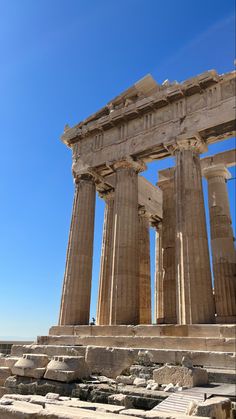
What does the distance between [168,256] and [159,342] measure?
9.91 meters

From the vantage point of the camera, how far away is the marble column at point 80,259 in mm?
17484

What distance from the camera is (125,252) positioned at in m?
16.7

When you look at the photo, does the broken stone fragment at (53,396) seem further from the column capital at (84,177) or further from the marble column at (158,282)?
the marble column at (158,282)

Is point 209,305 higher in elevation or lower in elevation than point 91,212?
lower

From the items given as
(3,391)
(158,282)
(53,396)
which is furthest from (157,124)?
(3,391)

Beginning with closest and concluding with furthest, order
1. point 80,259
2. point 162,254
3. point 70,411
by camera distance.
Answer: point 70,411
point 80,259
point 162,254

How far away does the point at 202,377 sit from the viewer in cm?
840

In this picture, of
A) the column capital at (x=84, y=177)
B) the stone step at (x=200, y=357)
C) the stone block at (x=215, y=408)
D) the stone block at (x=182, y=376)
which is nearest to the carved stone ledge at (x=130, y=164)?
the column capital at (x=84, y=177)

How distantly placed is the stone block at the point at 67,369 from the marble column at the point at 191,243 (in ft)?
15.2

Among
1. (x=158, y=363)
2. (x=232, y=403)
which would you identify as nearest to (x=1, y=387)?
(x=158, y=363)

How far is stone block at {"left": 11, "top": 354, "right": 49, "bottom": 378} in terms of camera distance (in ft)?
34.8

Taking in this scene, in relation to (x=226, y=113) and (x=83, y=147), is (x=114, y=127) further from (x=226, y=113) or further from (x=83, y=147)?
(x=226, y=113)

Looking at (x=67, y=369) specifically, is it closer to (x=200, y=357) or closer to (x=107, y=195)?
(x=200, y=357)

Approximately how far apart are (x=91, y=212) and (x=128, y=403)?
42.5 feet
